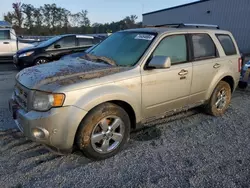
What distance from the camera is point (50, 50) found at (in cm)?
945

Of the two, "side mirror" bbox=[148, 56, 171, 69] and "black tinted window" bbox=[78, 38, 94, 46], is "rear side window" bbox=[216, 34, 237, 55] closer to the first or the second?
"side mirror" bbox=[148, 56, 171, 69]

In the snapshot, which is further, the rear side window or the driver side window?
the rear side window

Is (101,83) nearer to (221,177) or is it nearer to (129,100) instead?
(129,100)

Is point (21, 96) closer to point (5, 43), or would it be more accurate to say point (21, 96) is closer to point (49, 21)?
point (5, 43)

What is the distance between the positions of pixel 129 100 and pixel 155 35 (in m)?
1.20

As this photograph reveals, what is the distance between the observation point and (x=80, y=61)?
376cm

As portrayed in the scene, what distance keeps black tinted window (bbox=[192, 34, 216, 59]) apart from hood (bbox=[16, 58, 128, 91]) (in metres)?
1.58

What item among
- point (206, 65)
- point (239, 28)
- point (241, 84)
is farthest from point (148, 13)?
point (206, 65)

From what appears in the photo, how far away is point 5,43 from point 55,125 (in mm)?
10403

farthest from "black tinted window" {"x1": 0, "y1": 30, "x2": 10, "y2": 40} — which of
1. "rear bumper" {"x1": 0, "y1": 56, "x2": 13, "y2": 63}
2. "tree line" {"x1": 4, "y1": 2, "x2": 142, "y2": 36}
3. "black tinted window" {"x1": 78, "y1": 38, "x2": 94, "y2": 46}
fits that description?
"tree line" {"x1": 4, "y1": 2, "x2": 142, "y2": 36}

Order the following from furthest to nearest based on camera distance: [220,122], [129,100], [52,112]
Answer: [220,122] → [129,100] → [52,112]

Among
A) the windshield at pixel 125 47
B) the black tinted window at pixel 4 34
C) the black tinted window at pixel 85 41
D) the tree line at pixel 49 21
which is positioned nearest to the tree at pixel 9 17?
the tree line at pixel 49 21

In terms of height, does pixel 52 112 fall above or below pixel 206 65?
below

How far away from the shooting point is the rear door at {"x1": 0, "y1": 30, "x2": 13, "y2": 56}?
11.3 metres
